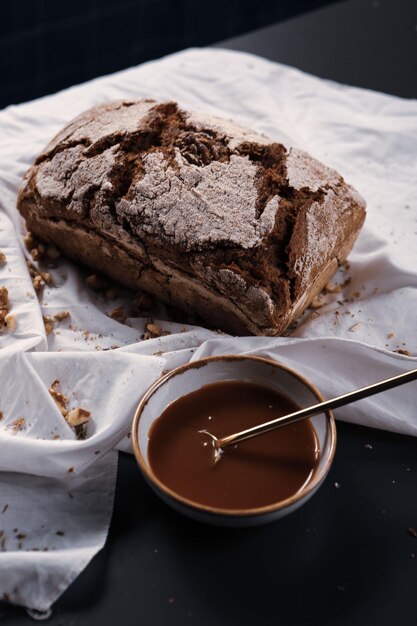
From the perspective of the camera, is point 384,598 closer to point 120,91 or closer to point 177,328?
point 177,328

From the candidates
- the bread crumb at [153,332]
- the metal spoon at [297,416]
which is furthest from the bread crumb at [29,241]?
the metal spoon at [297,416]

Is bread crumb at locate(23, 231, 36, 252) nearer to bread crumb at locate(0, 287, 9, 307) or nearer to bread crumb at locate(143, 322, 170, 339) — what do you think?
bread crumb at locate(0, 287, 9, 307)

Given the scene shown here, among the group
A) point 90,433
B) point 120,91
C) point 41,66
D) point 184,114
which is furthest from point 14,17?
point 90,433

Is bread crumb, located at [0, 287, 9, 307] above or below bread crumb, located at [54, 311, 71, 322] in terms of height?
above

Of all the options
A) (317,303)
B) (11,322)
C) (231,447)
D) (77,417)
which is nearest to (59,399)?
(77,417)

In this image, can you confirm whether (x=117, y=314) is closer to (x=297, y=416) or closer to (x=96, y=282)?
(x=96, y=282)

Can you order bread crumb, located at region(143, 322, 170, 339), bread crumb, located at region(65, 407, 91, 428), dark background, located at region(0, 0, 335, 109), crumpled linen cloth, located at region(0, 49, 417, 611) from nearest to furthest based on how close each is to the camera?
crumpled linen cloth, located at region(0, 49, 417, 611)
bread crumb, located at region(65, 407, 91, 428)
bread crumb, located at region(143, 322, 170, 339)
dark background, located at region(0, 0, 335, 109)

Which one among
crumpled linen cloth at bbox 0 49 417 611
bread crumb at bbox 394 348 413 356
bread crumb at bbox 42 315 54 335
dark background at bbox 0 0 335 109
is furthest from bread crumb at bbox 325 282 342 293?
dark background at bbox 0 0 335 109
